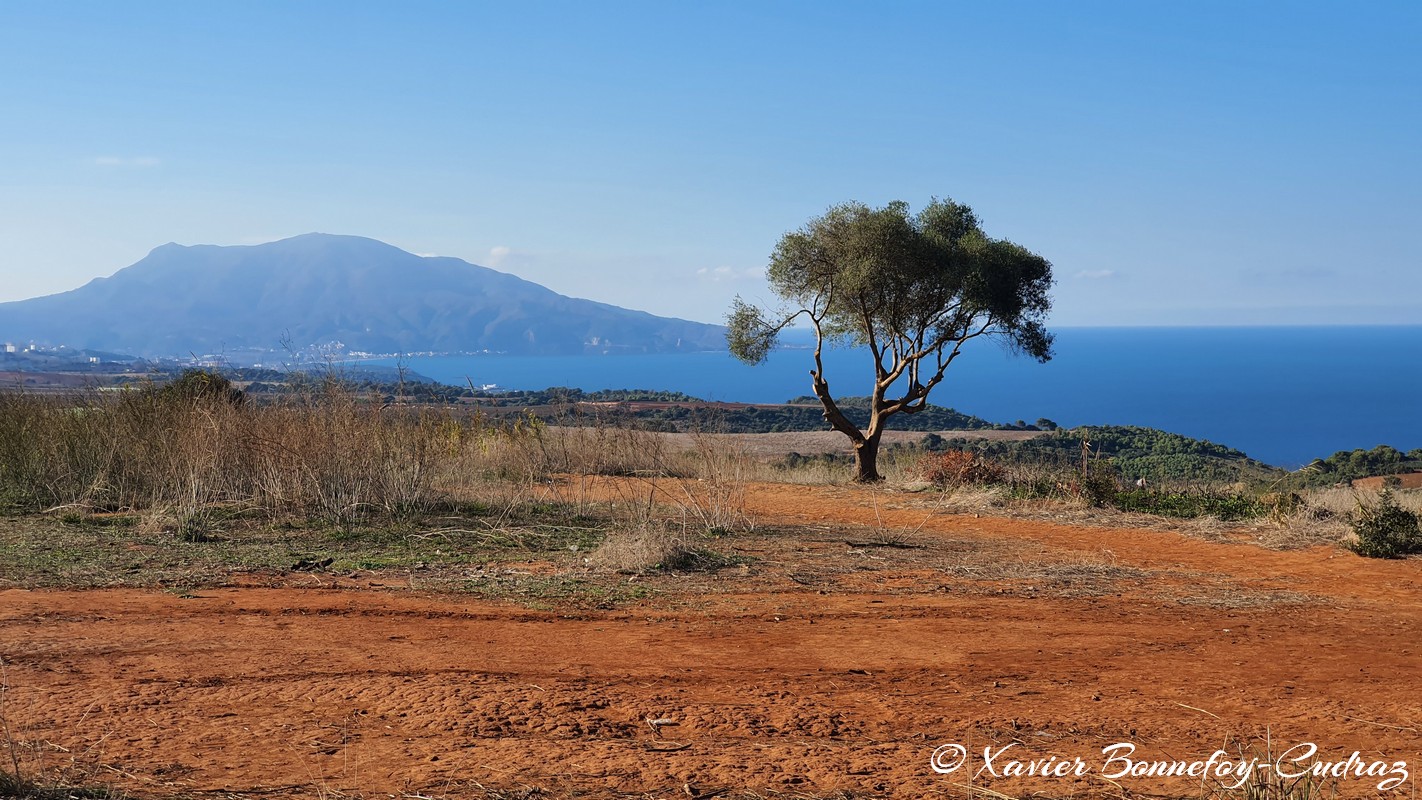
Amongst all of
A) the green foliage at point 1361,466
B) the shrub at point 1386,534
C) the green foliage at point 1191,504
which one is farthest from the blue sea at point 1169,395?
the shrub at point 1386,534

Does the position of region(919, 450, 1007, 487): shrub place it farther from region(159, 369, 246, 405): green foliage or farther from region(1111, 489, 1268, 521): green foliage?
region(159, 369, 246, 405): green foliage

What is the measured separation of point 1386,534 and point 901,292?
10.4m

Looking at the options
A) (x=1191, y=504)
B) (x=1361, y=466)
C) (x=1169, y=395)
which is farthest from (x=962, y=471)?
(x=1169, y=395)

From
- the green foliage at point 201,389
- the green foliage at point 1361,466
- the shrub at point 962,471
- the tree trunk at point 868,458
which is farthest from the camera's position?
the green foliage at point 1361,466

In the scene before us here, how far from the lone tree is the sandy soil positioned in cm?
1106

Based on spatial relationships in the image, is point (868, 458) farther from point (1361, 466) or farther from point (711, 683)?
point (711, 683)

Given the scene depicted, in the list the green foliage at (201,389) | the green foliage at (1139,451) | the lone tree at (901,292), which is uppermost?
the lone tree at (901,292)

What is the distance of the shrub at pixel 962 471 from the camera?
1830 cm

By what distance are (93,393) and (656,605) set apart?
11.5 meters

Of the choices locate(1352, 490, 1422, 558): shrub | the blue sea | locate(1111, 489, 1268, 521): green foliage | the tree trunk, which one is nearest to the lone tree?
the tree trunk

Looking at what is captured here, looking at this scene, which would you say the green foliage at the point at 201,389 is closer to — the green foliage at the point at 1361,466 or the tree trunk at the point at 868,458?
the tree trunk at the point at 868,458

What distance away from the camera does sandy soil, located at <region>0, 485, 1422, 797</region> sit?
4613 millimetres

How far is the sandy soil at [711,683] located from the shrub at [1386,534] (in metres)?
2.04

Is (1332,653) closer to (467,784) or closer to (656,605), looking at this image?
(656,605)
